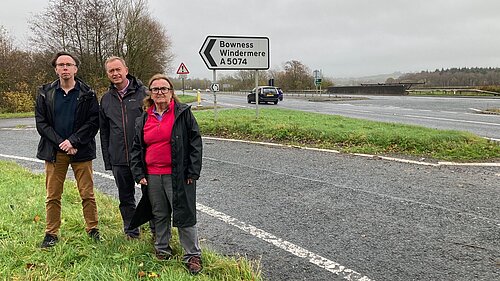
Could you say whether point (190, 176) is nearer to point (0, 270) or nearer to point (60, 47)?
point (0, 270)

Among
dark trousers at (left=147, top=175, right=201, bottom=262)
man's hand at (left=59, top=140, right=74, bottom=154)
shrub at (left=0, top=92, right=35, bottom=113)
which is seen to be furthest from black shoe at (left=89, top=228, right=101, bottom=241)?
shrub at (left=0, top=92, right=35, bottom=113)

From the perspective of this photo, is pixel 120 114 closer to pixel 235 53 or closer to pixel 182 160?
pixel 182 160

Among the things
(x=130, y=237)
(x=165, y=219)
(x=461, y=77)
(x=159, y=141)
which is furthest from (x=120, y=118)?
(x=461, y=77)

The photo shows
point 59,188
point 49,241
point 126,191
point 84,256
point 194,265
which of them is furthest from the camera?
point 126,191

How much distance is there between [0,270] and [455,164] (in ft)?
23.2

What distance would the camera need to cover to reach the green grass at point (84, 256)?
3012 mm

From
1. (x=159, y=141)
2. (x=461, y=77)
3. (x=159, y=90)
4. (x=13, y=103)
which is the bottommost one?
(x=159, y=141)

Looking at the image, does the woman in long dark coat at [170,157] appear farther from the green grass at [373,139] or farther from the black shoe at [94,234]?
the green grass at [373,139]

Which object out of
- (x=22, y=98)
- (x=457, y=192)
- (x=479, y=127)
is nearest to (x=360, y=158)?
(x=457, y=192)

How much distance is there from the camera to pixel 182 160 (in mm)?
3246

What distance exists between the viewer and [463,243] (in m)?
3.72

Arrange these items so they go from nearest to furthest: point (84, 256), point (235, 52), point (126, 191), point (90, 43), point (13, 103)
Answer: point (84, 256)
point (126, 191)
point (235, 52)
point (13, 103)
point (90, 43)

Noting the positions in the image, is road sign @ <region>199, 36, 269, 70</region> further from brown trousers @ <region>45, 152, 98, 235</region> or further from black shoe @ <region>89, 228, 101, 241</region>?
black shoe @ <region>89, 228, 101, 241</region>

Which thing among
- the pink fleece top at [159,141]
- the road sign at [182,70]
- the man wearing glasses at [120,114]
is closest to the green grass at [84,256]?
the man wearing glasses at [120,114]
